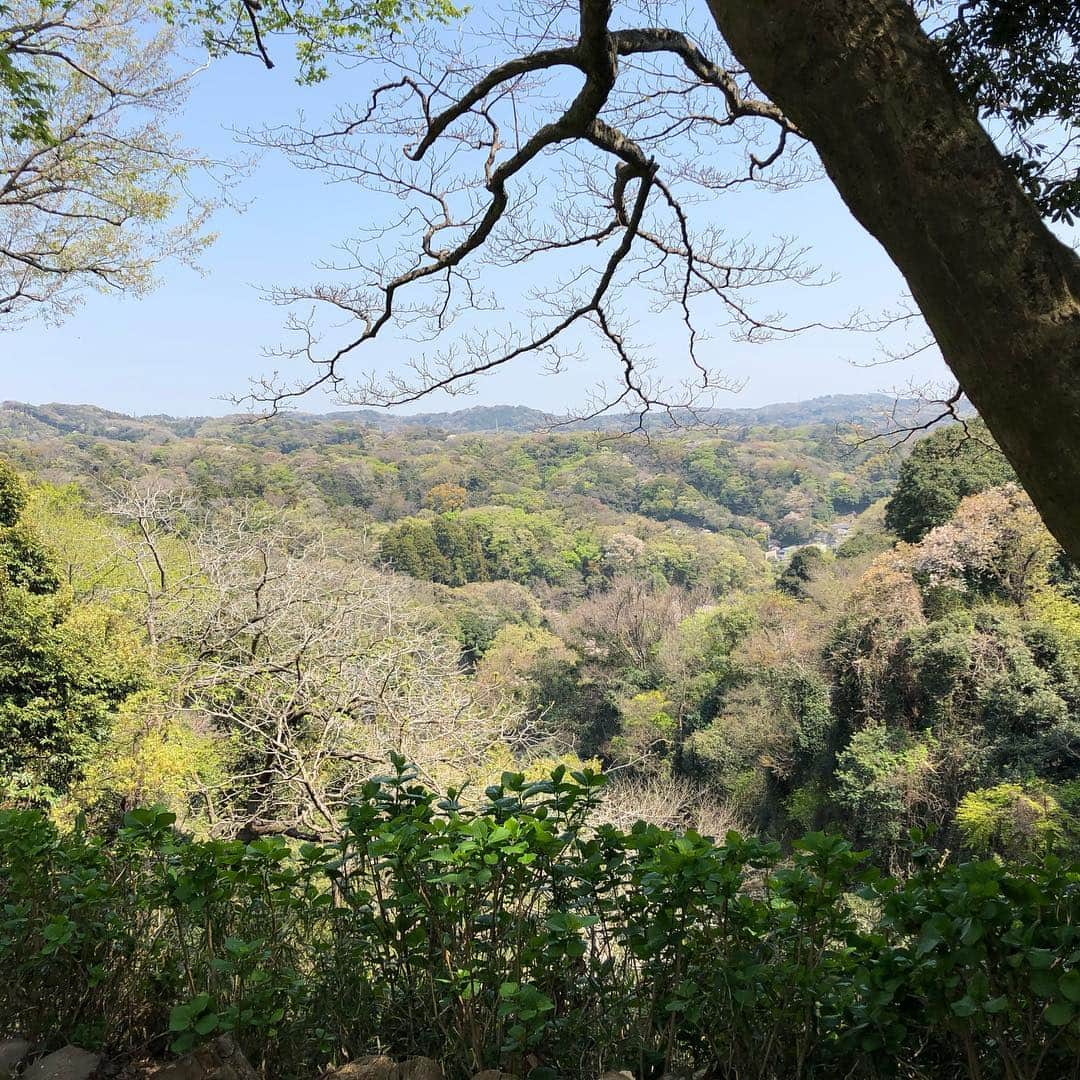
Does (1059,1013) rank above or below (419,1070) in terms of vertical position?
above

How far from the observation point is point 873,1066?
1239 mm

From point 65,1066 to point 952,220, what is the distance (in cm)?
200

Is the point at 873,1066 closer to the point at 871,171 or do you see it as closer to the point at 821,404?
the point at 871,171

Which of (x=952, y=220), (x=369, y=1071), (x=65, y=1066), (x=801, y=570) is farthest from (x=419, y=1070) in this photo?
(x=801, y=570)

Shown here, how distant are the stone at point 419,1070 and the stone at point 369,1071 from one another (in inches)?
0.5

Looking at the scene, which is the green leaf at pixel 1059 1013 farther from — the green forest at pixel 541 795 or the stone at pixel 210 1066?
the stone at pixel 210 1066

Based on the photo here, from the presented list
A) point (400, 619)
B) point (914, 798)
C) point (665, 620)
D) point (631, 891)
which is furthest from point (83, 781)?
point (665, 620)

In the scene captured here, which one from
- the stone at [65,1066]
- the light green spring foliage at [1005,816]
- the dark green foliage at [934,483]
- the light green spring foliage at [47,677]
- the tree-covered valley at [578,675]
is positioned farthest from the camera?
the dark green foliage at [934,483]

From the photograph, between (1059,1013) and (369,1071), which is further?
(369,1071)

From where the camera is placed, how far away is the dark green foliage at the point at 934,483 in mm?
13875

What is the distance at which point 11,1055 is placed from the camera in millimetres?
1481

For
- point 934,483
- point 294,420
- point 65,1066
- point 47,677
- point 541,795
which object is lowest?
point 47,677

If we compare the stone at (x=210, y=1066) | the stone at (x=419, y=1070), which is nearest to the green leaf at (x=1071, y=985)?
the stone at (x=419, y=1070)

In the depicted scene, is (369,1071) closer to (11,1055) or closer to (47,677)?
(11,1055)
